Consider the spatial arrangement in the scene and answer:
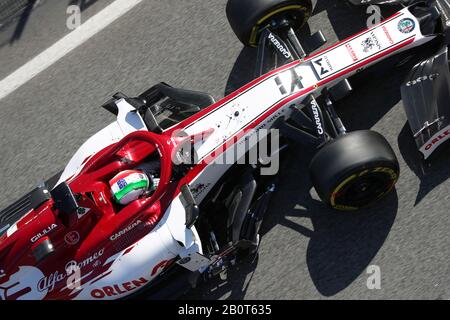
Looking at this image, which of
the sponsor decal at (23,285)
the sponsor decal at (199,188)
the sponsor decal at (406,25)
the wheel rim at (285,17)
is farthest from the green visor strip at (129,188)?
the sponsor decal at (406,25)

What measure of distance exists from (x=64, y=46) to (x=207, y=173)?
320cm

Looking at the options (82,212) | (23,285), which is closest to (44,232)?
(82,212)

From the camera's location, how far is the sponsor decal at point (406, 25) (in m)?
5.72

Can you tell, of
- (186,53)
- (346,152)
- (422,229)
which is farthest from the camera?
(186,53)

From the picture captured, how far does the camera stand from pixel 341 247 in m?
5.61

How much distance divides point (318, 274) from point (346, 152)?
1239mm

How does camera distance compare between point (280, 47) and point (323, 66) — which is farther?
point (280, 47)

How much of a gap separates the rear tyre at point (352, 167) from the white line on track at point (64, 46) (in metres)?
3.70

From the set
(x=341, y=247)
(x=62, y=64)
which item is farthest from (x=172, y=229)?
(x=62, y=64)

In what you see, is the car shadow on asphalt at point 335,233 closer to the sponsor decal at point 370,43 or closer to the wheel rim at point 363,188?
the wheel rim at point 363,188

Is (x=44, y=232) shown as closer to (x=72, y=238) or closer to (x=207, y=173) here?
(x=72, y=238)

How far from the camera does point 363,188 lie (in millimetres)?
5367

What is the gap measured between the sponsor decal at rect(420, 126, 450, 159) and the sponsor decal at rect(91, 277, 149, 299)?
2.77 m
